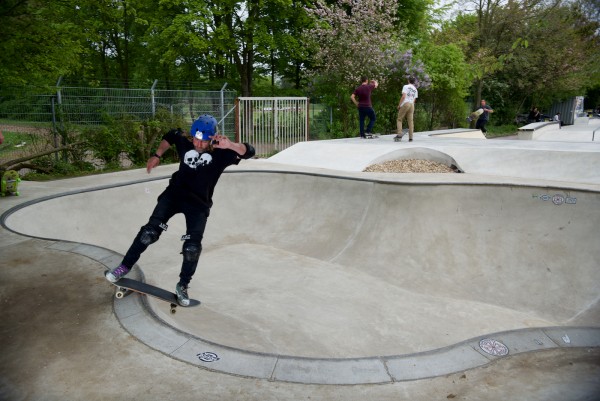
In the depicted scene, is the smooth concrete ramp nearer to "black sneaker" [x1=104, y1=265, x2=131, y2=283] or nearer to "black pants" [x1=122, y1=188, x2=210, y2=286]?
"black sneaker" [x1=104, y1=265, x2=131, y2=283]

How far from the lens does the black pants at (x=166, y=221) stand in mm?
3816

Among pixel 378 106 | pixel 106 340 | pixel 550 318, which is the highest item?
pixel 378 106

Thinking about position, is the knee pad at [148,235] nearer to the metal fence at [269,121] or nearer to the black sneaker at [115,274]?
the black sneaker at [115,274]

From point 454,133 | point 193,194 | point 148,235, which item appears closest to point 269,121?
point 454,133

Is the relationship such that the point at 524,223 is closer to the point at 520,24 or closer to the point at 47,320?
the point at 47,320

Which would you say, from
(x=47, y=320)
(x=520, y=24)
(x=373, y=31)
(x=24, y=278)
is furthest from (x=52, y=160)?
(x=520, y=24)

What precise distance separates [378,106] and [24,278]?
54.8 ft

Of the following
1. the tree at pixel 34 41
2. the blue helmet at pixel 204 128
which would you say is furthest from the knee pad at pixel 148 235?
the tree at pixel 34 41

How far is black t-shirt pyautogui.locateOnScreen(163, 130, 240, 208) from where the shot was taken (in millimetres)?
3842

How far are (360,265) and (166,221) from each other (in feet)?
11.4

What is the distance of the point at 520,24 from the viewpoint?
82.4 ft

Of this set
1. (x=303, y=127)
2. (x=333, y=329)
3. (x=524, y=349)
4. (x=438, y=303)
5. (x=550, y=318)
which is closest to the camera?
(x=524, y=349)

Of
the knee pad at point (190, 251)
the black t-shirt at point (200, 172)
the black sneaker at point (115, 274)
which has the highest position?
the black t-shirt at point (200, 172)

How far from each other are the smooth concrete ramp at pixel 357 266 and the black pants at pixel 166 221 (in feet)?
1.30
